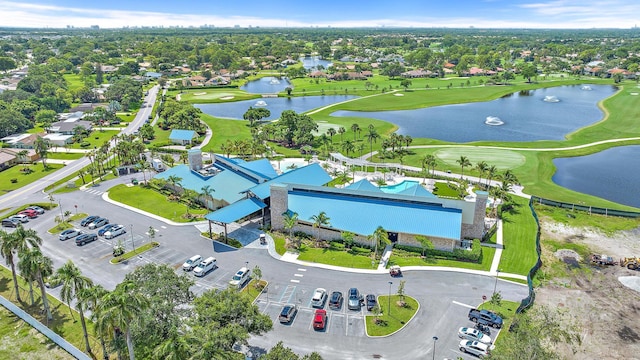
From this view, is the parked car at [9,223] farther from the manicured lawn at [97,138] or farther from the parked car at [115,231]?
the manicured lawn at [97,138]

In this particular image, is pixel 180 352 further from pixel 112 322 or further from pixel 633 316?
pixel 633 316

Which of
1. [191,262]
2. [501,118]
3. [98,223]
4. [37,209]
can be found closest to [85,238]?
[98,223]

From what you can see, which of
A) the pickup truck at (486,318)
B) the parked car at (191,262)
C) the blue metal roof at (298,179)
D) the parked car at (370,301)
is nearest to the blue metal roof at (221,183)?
the blue metal roof at (298,179)

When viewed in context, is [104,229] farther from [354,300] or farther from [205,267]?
[354,300]

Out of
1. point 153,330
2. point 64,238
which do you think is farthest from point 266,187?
point 153,330

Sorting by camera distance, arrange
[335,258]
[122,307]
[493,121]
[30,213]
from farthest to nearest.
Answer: [493,121], [30,213], [335,258], [122,307]

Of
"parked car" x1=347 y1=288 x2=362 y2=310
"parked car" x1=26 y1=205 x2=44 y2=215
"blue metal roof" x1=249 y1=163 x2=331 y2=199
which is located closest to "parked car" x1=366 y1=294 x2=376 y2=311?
"parked car" x1=347 y1=288 x2=362 y2=310
